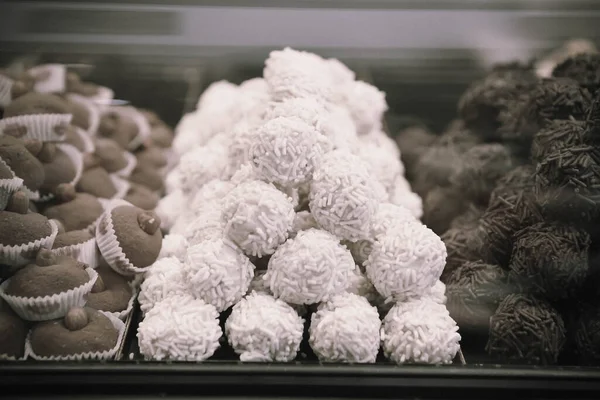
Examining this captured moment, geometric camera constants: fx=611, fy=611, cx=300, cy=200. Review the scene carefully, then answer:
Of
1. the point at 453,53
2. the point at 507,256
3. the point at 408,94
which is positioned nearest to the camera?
the point at 507,256

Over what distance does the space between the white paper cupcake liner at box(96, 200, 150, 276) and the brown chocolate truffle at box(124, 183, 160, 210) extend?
1.06 ft

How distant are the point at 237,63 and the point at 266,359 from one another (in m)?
1.46

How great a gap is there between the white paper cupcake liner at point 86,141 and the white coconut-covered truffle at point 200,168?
0.35 meters

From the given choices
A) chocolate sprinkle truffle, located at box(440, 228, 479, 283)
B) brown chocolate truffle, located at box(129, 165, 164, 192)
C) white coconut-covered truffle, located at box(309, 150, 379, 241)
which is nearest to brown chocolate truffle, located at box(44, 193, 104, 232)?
brown chocolate truffle, located at box(129, 165, 164, 192)

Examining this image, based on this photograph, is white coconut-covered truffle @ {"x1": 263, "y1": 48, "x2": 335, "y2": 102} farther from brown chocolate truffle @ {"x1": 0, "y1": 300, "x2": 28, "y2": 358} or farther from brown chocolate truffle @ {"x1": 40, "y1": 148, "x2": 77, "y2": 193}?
brown chocolate truffle @ {"x1": 0, "y1": 300, "x2": 28, "y2": 358}

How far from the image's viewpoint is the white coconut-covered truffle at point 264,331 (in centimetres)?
134

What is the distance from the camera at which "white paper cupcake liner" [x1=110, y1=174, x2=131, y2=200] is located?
79.4 inches

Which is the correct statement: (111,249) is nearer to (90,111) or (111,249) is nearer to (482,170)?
(90,111)

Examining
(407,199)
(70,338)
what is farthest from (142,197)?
(407,199)

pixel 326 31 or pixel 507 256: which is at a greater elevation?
pixel 326 31

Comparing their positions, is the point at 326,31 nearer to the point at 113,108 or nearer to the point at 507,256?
the point at 113,108

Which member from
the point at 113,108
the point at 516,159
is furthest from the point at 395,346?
the point at 113,108

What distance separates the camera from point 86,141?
6.77 ft

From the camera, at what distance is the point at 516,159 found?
75.8 inches
